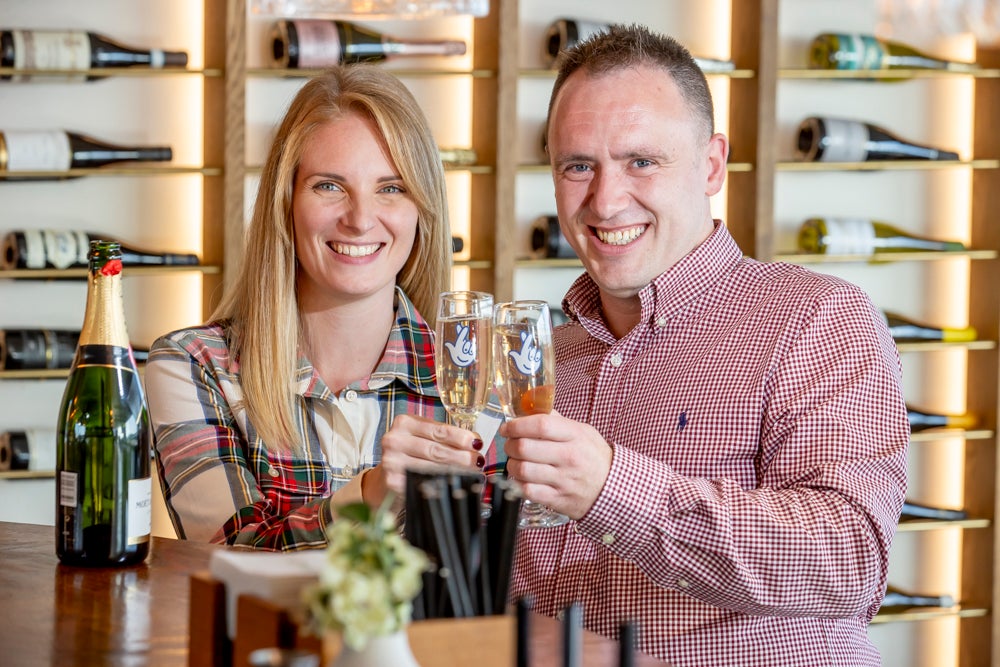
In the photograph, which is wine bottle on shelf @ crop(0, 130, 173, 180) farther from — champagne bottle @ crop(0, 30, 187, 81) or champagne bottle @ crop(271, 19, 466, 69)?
champagne bottle @ crop(271, 19, 466, 69)

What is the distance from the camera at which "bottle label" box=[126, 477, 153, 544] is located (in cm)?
142

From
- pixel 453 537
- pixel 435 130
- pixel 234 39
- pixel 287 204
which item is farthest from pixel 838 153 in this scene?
pixel 453 537

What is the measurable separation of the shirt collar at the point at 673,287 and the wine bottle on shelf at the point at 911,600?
2795 mm

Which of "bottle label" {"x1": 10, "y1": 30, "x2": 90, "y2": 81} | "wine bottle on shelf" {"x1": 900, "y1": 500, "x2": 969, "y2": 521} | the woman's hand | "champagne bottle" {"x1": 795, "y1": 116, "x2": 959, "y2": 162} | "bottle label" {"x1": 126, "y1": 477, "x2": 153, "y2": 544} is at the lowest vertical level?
"wine bottle on shelf" {"x1": 900, "y1": 500, "x2": 969, "y2": 521}

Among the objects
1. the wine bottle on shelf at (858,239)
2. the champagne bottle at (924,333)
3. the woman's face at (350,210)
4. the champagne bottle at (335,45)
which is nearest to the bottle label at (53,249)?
the champagne bottle at (335,45)

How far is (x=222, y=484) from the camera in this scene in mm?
1829

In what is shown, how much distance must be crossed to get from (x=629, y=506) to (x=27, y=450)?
2.82 metres

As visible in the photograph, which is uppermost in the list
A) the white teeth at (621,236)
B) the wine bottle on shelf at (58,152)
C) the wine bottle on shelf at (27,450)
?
the wine bottle on shelf at (58,152)

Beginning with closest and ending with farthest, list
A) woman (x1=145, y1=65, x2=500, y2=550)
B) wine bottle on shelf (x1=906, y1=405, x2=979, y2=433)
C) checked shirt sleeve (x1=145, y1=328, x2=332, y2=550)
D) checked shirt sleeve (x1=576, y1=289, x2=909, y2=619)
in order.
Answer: checked shirt sleeve (x1=576, y1=289, x2=909, y2=619)
checked shirt sleeve (x1=145, y1=328, x2=332, y2=550)
woman (x1=145, y1=65, x2=500, y2=550)
wine bottle on shelf (x1=906, y1=405, x2=979, y2=433)

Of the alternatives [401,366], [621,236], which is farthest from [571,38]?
[401,366]

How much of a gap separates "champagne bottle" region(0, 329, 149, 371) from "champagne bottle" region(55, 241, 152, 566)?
2395 millimetres

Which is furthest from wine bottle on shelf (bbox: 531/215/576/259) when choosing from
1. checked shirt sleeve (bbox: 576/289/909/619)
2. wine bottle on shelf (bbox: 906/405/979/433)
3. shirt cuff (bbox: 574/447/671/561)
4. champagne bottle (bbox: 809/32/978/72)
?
shirt cuff (bbox: 574/447/671/561)

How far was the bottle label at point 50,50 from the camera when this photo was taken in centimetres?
373

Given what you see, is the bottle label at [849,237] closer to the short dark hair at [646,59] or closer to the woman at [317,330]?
the short dark hair at [646,59]
